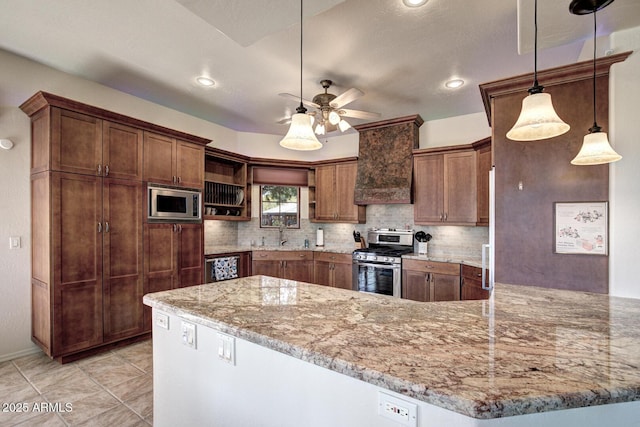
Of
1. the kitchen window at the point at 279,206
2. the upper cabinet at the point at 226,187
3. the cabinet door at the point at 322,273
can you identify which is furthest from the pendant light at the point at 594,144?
the kitchen window at the point at 279,206

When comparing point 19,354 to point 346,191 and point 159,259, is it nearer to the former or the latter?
point 159,259

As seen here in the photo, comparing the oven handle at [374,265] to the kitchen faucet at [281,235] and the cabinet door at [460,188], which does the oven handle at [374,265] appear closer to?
the cabinet door at [460,188]

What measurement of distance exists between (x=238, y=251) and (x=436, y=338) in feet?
12.9

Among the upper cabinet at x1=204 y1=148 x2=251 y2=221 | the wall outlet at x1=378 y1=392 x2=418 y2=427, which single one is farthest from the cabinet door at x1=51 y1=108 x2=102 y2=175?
the wall outlet at x1=378 y1=392 x2=418 y2=427

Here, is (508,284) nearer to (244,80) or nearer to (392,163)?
(392,163)

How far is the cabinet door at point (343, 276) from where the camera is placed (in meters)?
4.81

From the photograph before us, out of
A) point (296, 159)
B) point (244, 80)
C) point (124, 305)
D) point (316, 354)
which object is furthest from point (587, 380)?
point (296, 159)

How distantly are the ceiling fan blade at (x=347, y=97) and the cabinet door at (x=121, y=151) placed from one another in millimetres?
2188

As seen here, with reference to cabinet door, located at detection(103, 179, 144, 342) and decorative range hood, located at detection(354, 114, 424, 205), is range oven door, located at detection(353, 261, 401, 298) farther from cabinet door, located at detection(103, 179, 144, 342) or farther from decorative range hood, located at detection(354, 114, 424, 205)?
cabinet door, located at detection(103, 179, 144, 342)

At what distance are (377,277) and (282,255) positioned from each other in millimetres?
1549

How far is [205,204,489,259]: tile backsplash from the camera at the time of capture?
14.6ft

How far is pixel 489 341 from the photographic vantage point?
1.12 meters

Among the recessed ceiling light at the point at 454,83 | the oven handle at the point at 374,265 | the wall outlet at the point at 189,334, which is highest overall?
the recessed ceiling light at the point at 454,83

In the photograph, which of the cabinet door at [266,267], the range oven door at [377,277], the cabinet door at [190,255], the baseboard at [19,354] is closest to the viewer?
the baseboard at [19,354]
